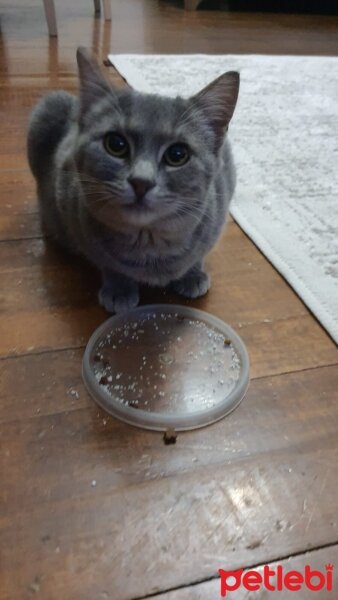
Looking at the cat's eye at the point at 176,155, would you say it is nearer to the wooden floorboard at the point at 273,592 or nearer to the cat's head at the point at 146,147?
the cat's head at the point at 146,147

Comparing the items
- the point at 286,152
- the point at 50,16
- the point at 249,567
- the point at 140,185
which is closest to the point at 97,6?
the point at 50,16

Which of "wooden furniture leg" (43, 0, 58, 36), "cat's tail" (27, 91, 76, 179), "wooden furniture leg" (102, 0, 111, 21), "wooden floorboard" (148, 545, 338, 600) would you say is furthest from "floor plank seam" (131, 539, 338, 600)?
"wooden furniture leg" (102, 0, 111, 21)

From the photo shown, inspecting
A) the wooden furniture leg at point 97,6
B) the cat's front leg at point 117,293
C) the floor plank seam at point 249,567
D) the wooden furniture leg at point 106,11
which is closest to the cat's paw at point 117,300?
the cat's front leg at point 117,293

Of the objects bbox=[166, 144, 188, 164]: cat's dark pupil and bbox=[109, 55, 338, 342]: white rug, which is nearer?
bbox=[166, 144, 188, 164]: cat's dark pupil

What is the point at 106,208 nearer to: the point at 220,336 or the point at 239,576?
the point at 220,336

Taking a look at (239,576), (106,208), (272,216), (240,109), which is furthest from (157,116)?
(240,109)

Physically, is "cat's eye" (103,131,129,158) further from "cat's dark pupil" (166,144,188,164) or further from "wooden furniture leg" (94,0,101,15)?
"wooden furniture leg" (94,0,101,15)
